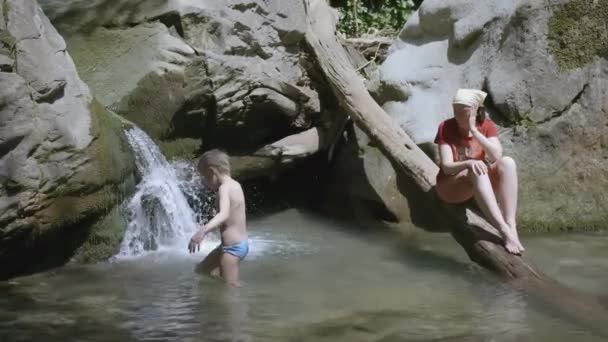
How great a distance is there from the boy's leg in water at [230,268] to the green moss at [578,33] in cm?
381

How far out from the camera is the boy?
5.48 m

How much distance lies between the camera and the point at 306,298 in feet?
17.2

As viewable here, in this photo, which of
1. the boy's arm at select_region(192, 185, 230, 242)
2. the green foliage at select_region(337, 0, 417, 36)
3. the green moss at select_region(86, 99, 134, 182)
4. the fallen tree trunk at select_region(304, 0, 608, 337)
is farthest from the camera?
the green foliage at select_region(337, 0, 417, 36)

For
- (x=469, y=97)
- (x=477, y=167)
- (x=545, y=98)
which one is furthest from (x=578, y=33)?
(x=477, y=167)

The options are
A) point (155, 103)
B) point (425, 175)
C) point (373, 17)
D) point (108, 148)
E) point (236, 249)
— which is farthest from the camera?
point (373, 17)

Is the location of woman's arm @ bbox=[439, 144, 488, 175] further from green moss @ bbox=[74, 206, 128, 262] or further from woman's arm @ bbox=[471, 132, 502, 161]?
green moss @ bbox=[74, 206, 128, 262]

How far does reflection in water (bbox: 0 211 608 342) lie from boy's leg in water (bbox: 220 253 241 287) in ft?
0.27

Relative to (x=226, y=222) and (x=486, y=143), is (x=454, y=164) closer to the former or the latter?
(x=486, y=143)

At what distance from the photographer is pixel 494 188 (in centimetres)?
589

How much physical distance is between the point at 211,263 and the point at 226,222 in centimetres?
31

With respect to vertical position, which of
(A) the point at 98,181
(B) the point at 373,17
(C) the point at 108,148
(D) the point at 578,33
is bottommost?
(A) the point at 98,181

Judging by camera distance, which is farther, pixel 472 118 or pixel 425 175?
pixel 425 175

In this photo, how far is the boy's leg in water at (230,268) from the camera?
5475mm

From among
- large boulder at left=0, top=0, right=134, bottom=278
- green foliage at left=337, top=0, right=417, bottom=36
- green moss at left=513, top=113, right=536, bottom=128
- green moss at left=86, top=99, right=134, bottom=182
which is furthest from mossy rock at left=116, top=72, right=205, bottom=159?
green foliage at left=337, top=0, right=417, bottom=36
